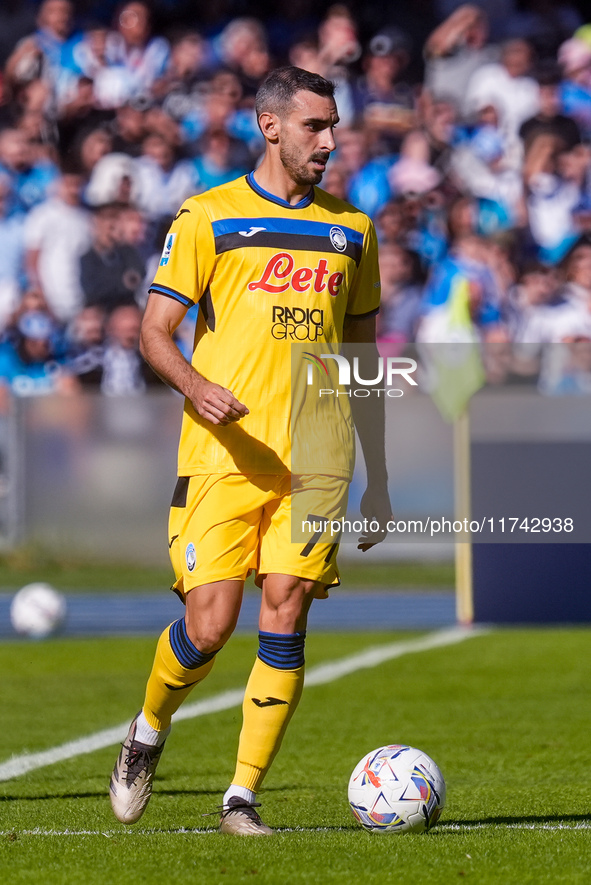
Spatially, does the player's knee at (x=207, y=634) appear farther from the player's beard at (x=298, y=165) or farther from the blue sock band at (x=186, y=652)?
the player's beard at (x=298, y=165)

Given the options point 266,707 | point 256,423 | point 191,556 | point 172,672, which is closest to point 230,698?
point 172,672

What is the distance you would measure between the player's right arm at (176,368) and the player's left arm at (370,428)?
62cm

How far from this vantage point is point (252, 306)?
427cm

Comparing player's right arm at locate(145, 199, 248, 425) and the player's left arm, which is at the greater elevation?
player's right arm at locate(145, 199, 248, 425)

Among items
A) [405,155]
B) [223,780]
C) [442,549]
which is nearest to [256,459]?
[223,780]

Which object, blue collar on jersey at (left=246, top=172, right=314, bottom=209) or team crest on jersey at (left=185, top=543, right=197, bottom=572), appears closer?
team crest on jersey at (left=185, top=543, right=197, bottom=572)

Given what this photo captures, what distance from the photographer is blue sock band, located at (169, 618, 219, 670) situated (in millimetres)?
4297

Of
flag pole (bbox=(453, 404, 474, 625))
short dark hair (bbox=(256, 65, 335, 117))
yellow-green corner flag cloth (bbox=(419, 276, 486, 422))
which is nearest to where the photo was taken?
short dark hair (bbox=(256, 65, 335, 117))

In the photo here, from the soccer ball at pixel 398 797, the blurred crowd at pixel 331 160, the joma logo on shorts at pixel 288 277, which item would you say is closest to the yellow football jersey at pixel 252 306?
the joma logo on shorts at pixel 288 277

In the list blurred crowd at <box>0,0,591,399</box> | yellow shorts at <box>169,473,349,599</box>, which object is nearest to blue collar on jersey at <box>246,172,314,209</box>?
yellow shorts at <box>169,473,349,599</box>

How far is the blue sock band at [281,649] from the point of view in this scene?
13.9ft

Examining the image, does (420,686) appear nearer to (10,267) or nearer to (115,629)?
(115,629)

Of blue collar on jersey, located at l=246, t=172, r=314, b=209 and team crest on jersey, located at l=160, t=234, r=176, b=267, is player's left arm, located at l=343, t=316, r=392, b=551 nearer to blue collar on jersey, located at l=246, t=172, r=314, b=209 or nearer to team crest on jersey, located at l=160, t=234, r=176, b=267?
blue collar on jersey, located at l=246, t=172, r=314, b=209

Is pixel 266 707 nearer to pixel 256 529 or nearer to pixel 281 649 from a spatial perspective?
pixel 281 649
